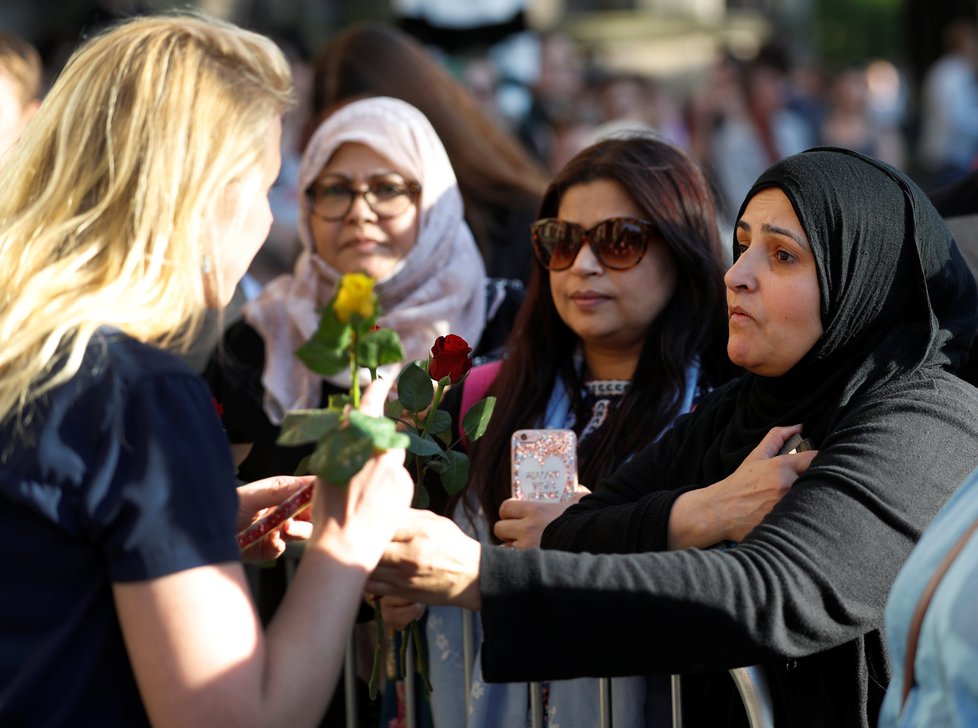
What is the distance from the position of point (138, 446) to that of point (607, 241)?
1851 mm

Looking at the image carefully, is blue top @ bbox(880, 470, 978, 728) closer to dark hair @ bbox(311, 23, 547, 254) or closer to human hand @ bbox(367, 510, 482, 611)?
human hand @ bbox(367, 510, 482, 611)

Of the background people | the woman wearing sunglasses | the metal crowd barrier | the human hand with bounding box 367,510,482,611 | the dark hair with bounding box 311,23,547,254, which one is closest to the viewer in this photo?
the human hand with bounding box 367,510,482,611

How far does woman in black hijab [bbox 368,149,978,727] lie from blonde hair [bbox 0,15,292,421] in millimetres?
609

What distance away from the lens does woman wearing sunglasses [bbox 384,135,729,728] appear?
3.26m

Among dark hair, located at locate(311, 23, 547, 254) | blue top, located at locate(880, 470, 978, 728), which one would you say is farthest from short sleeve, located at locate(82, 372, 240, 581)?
dark hair, located at locate(311, 23, 547, 254)

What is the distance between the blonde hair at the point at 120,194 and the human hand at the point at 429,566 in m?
0.50

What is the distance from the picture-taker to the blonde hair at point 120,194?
1.94 meters

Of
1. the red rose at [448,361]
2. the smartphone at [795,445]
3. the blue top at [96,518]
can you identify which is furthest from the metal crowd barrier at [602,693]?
the blue top at [96,518]

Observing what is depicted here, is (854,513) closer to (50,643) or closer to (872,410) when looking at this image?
(872,410)

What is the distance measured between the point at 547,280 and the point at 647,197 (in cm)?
36

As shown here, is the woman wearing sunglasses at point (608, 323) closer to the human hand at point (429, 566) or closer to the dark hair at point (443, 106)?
the human hand at point (429, 566)

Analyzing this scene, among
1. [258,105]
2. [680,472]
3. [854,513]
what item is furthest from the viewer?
[680,472]

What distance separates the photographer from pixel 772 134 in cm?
1048

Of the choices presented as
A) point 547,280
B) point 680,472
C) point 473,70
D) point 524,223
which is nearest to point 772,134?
point 473,70
